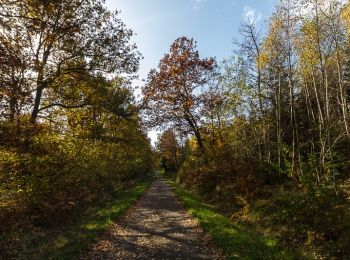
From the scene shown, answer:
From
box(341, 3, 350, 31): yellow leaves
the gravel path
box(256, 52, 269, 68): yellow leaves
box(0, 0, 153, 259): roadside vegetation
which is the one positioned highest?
box(341, 3, 350, 31): yellow leaves

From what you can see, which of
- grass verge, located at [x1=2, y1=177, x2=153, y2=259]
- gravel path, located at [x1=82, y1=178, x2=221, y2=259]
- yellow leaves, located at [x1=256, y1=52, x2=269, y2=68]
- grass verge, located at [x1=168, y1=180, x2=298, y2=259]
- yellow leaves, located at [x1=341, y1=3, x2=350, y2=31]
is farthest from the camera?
yellow leaves, located at [x1=256, y1=52, x2=269, y2=68]

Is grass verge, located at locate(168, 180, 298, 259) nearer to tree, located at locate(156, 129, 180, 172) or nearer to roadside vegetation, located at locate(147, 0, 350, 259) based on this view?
roadside vegetation, located at locate(147, 0, 350, 259)

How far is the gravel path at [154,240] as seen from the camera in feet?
Answer: 31.6

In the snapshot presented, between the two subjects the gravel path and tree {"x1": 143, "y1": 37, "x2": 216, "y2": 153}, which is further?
tree {"x1": 143, "y1": 37, "x2": 216, "y2": 153}

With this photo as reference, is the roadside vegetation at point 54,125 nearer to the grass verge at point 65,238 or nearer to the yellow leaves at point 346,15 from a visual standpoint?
the grass verge at point 65,238

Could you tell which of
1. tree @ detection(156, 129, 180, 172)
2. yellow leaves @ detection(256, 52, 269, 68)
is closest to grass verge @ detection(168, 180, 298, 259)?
yellow leaves @ detection(256, 52, 269, 68)

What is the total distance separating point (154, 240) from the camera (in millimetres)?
11391

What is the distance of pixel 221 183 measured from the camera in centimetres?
2066

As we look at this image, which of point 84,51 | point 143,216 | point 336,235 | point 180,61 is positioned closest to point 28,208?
point 143,216

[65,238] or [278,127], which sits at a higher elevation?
[278,127]

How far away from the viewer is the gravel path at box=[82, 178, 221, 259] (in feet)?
31.6

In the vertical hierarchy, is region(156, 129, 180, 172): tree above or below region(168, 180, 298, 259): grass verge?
above

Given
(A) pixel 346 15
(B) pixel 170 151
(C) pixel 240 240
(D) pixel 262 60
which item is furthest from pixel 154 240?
(B) pixel 170 151

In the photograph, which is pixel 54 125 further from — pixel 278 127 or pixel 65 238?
pixel 278 127
